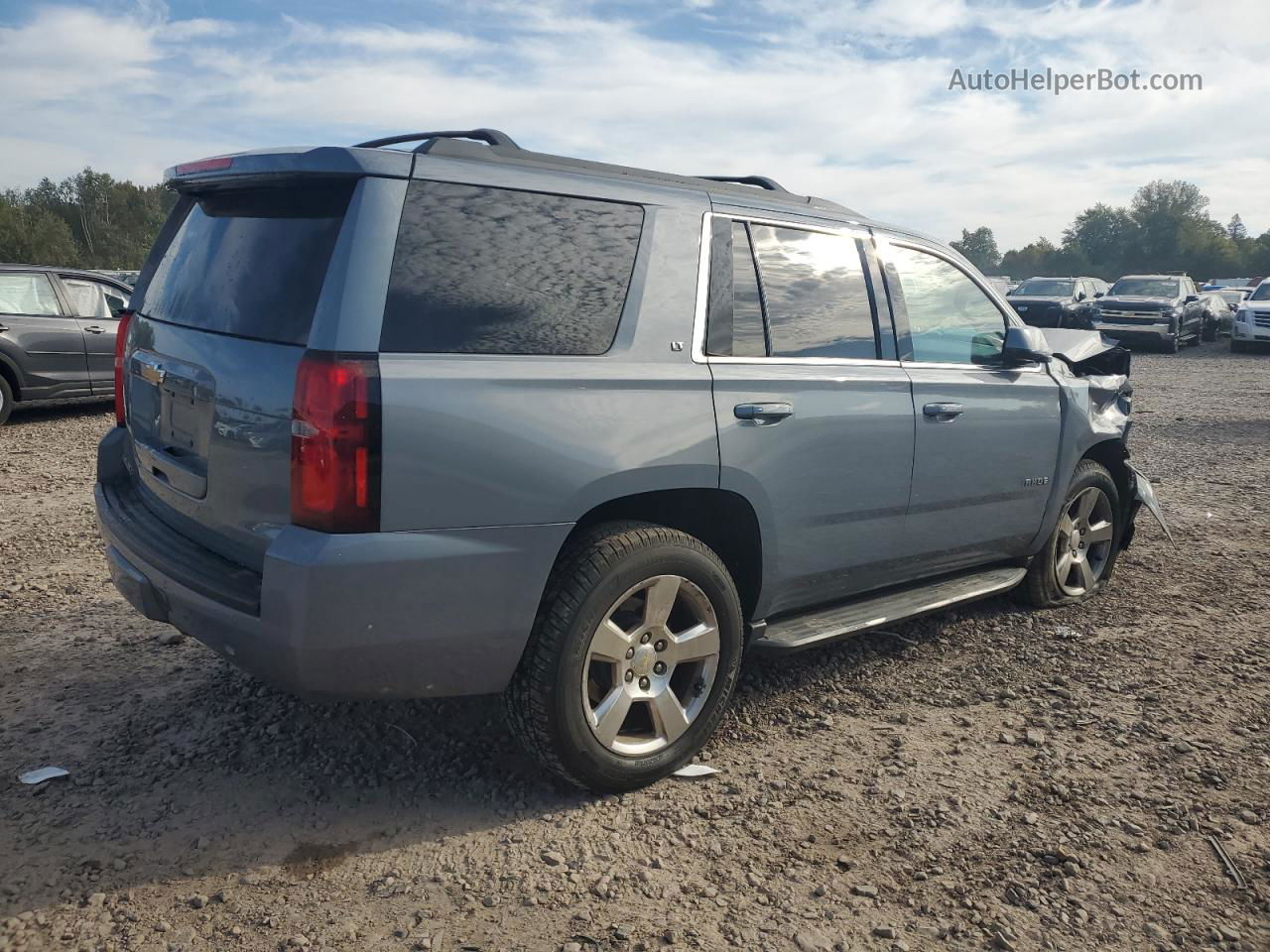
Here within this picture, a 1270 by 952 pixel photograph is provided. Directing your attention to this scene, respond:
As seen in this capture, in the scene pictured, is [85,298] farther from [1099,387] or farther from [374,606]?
[1099,387]

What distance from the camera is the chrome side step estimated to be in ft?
11.5

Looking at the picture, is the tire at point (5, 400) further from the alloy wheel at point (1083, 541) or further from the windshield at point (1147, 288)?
the windshield at point (1147, 288)

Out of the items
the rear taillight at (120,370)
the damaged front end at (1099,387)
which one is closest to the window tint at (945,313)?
the damaged front end at (1099,387)

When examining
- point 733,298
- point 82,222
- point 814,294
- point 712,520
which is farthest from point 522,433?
point 82,222

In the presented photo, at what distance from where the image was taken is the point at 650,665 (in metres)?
3.11

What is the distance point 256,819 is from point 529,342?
5.24 feet

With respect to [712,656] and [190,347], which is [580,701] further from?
[190,347]

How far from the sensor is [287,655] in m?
2.54

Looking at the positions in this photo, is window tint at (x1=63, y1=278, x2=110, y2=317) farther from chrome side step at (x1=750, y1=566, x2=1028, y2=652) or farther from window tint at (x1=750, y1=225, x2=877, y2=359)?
chrome side step at (x1=750, y1=566, x2=1028, y2=652)

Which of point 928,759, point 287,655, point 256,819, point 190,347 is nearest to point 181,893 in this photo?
point 256,819

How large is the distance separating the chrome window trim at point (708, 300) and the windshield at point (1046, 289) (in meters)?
23.3

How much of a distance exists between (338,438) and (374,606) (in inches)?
17.2

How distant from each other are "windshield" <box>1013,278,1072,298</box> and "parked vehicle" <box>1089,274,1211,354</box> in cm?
107

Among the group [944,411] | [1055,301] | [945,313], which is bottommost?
[944,411]
